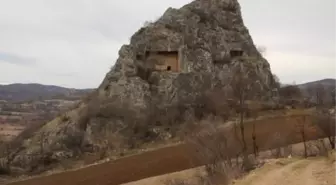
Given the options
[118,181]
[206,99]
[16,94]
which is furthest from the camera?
[16,94]

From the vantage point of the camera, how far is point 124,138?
34.5m

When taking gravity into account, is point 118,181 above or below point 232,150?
below

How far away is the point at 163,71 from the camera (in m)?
39.7

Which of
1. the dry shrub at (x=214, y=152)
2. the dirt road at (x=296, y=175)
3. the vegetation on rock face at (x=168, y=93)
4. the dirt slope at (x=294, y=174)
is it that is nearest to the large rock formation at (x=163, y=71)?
the vegetation on rock face at (x=168, y=93)

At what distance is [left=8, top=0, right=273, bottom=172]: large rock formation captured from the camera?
117ft

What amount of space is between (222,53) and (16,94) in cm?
15648

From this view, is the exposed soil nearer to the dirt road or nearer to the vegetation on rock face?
the vegetation on rock face

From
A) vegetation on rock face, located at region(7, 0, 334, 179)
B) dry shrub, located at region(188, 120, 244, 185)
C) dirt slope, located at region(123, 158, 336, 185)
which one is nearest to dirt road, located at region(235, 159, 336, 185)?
dirt slope, located at region(123, 158, 336, 185)

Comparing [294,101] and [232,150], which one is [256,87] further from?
[232,150]

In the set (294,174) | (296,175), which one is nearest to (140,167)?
(294,174)

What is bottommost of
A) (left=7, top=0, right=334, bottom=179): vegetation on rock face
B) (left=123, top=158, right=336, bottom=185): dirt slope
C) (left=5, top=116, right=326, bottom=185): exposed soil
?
(left=5, top=116, right=326, bottom=185): exposed soil

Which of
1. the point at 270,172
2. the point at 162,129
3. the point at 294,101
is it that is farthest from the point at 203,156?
the point at 294,101

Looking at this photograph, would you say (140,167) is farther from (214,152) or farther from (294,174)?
(294,174)

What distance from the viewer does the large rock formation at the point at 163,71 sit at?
35.6m
